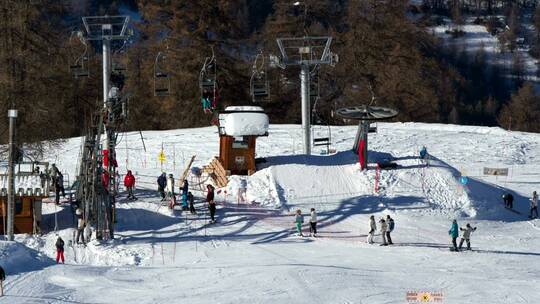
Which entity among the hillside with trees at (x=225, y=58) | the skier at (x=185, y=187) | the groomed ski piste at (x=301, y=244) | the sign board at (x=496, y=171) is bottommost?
the groomed ski piste at (x=301, y=244)

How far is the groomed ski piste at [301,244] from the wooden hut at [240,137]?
3.06ft

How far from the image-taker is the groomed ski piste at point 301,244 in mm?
24797

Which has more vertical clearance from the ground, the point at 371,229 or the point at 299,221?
the point at 299,221

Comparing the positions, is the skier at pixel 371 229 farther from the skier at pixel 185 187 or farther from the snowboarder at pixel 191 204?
the skier at pixel 185 187

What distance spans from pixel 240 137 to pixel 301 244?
876cm

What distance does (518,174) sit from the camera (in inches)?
1759

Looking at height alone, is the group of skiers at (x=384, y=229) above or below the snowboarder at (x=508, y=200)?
below

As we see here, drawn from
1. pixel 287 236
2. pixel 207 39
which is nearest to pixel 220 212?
pixel 287 236

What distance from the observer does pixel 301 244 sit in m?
30.8

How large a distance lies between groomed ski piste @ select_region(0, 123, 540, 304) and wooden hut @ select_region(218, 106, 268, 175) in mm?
932

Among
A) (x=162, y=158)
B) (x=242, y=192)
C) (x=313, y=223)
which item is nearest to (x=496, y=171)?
(x=242, y=192)

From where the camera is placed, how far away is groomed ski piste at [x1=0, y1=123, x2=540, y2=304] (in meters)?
24.8

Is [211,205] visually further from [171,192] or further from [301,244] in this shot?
[301,244]

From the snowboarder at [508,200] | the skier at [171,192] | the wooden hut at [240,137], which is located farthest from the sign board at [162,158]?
the snowboarder at [508,200]
